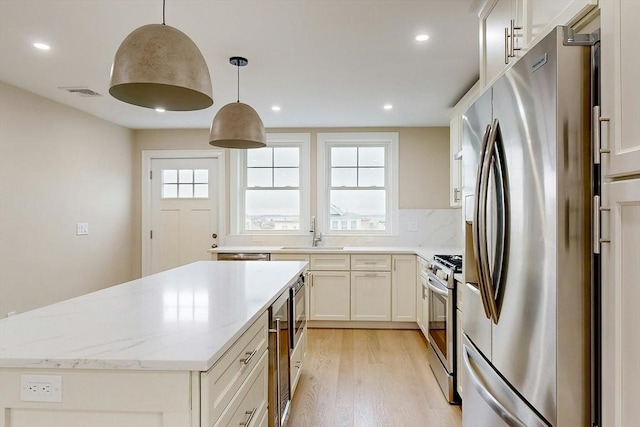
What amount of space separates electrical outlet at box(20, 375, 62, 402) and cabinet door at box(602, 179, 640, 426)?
142 cm

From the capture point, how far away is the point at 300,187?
193 inches

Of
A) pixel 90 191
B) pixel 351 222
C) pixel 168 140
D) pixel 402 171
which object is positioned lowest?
pixel 351 222

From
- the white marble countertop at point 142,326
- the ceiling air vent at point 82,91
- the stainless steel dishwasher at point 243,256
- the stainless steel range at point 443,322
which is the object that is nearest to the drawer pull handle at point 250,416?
the white marble countertop at point 142,326

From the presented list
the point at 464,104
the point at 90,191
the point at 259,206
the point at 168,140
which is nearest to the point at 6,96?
the point at 90,191

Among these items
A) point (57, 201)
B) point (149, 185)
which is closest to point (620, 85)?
point (57, 201)

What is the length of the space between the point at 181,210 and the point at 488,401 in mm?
4520

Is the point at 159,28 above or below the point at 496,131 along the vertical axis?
above

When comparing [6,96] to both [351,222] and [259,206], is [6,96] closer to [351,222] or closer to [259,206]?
[259,206]

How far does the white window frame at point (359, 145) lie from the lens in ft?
15.7

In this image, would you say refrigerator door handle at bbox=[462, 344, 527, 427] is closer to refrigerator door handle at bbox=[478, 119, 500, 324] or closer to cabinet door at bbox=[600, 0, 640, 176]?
refrigerator door handle at bbox=[478, 119, 500, 324]

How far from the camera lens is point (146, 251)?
5062 millimetres

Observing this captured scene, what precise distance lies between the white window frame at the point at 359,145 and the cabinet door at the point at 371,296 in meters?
0.78

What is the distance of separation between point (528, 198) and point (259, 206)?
4156mm

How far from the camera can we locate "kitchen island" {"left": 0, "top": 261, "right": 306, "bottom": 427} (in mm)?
1020
